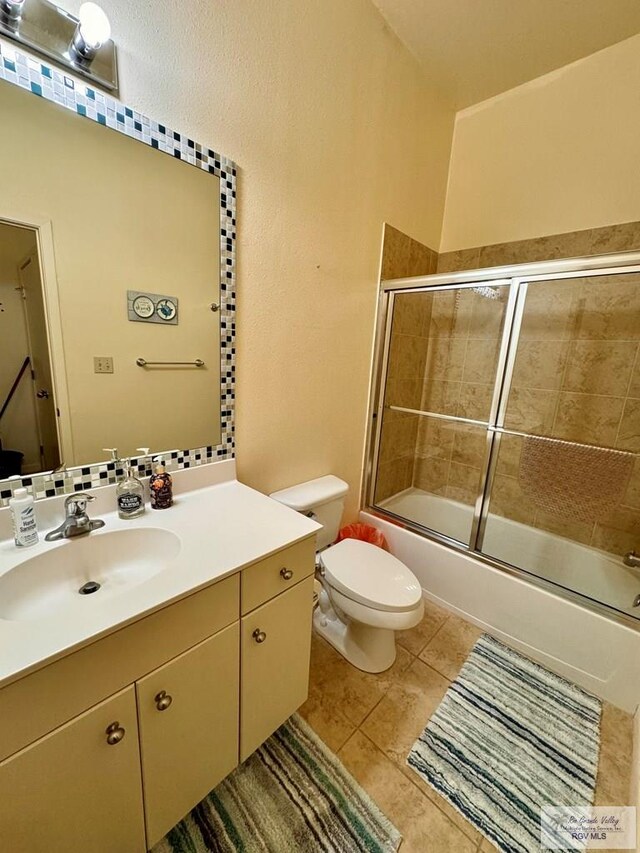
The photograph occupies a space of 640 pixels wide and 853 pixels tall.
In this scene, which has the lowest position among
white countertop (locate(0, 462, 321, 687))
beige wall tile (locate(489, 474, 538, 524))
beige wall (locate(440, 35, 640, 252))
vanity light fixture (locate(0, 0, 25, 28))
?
beige wall tile (locate(489, 474, 538, 524))

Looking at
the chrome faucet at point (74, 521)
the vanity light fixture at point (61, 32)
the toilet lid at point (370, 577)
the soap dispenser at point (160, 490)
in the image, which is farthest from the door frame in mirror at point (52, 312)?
the toilet lid at point (370, 577)

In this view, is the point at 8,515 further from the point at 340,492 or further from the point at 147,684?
the point at 340,492

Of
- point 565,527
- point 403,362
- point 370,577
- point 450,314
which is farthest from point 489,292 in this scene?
point 370,577

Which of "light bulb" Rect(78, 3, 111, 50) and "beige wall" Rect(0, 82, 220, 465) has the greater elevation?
"light bulb" Rect(78, 3, 111, 50)

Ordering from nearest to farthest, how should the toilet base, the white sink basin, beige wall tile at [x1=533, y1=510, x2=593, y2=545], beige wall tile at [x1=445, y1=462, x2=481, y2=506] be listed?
the white sink basin, the toilet base, beige wall tile at [x1=533, y1=510, x2=593, y2=545], beige wall tile at [x1=445, y1=462, x2=481, y2=506]

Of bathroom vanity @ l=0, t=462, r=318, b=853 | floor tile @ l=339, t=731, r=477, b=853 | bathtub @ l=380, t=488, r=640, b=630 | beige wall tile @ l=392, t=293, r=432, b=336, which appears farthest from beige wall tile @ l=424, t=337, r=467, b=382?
floor tile @ l=339, t=731, r=477, b=853

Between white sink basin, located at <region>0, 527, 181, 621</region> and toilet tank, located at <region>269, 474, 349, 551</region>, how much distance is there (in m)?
0.63

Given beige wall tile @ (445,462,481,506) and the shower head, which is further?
beige wall tile @ (445,462,481,506)

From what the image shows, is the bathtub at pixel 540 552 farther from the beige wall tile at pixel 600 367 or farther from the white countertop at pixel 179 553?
the white countertop at pixel 179 553

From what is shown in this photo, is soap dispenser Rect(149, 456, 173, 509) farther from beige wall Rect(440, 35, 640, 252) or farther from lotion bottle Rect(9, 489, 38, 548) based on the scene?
beige wall Rect(440, 35, 640, 252)

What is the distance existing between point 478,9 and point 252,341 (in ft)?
5.37

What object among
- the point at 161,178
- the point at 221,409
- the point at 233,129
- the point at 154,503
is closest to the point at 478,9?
the point at 233,129

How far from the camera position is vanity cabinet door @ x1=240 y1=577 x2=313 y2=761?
945 millimetres

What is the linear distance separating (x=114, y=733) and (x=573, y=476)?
2.01 meters
